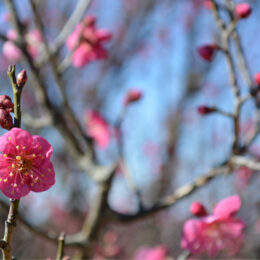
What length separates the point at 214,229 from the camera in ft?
5.54

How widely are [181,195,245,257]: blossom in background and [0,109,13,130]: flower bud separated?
802 mm

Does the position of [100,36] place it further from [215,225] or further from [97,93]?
[97,93]

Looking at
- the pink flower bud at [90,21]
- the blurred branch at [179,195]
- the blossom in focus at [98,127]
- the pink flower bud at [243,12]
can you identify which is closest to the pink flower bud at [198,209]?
the blurred branch at [179,195]

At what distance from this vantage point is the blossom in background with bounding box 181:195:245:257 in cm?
152

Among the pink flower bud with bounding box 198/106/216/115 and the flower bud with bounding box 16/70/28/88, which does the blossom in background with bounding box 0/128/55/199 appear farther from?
the pink flower bud with bounding box 198/106/216/115

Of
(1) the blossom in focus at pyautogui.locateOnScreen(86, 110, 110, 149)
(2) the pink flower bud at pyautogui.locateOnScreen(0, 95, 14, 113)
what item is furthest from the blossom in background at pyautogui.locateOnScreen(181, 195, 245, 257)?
(1) the blossom in focus at pyautogui.locateOnScreen(86, 110, 110, 149)

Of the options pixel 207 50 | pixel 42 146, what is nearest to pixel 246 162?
pixel 207 50

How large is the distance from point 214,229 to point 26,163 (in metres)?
0.88

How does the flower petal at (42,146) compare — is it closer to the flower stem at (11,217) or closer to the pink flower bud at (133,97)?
the flower stem at (11,217)

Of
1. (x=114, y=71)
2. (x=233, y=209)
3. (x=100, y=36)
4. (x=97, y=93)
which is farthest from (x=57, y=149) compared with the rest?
(x=233, y=209)

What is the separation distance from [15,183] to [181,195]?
38.0 inches

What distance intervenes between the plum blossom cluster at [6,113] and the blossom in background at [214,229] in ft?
2.64

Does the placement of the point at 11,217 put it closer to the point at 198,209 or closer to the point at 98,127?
the point at 198,209

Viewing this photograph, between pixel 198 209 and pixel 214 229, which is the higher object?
pixel 198 209
